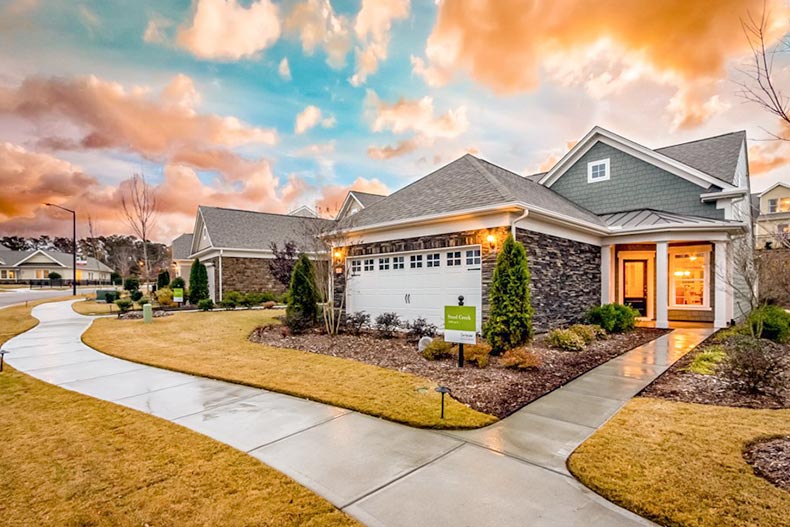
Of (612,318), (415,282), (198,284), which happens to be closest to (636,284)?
(612,318)

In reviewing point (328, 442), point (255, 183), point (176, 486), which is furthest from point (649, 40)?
point (255, 183)

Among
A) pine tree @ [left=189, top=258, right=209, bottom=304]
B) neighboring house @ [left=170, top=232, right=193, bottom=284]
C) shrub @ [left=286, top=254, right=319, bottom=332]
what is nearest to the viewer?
shrub @ [left=286, top=254, right=319, bottom=332]

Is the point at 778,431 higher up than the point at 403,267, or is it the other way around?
the point at 403,267

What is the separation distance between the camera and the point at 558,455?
3.88 meters

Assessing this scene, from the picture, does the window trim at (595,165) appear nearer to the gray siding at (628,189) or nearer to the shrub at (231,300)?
the gray siding at (628,189)

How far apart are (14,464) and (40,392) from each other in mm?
3177

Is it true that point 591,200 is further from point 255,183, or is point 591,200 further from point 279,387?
point 255,183

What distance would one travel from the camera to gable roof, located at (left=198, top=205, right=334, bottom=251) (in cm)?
2256

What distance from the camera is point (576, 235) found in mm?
12180

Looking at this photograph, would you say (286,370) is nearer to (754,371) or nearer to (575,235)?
(754,371)

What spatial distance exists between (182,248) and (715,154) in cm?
3887

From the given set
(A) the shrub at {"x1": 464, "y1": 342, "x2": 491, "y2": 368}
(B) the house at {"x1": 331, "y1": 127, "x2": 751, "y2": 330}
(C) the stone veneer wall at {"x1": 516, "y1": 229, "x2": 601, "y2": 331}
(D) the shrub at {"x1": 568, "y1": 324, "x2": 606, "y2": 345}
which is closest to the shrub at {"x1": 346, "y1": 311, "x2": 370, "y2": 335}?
(B) the house at {"x1": 331, "y1": 127, "x2": 751, "y2": 330}

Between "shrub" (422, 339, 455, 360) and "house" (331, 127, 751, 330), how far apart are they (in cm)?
199

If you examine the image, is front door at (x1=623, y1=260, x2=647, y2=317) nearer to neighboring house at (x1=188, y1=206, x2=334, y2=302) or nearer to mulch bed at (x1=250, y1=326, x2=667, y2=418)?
mulch bed at (x1=250, y1=326, x2=667, y2=418)
